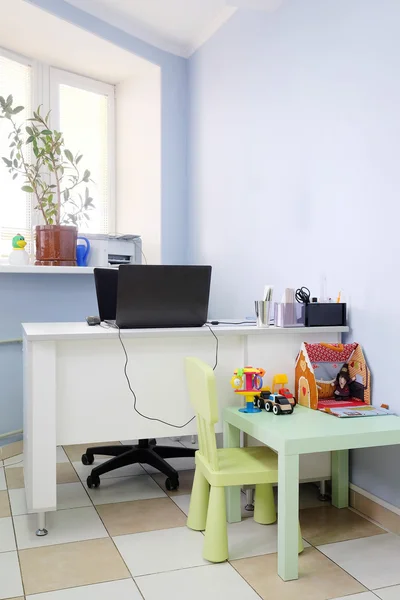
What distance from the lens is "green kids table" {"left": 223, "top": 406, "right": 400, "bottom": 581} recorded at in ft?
6.02

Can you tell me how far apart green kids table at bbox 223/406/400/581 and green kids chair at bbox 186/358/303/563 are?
115 millimetres

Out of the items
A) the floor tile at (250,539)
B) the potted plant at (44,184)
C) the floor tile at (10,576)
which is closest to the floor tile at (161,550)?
the floor tile at (250,539)

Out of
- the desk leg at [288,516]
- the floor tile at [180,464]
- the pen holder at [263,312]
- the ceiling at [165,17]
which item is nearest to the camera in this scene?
the desk leg at [288,516]

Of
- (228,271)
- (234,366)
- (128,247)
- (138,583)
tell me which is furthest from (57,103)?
(138,583)

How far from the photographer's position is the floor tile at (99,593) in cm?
Answer: 172

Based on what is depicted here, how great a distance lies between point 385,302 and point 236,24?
6.99 ft

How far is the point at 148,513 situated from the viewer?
2400 millimetres

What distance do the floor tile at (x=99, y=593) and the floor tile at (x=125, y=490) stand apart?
0.73 meters

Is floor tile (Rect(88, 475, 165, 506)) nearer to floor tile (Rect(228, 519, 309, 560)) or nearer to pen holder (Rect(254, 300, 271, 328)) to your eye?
floor tile (Rect(228, 519, 309, 560))

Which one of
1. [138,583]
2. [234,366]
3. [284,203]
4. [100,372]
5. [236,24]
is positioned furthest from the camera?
[236,24]

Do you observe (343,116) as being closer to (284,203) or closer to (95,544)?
(284,203)

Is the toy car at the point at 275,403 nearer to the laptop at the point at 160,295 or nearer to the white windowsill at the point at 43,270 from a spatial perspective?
the laptop at the point at 160,295

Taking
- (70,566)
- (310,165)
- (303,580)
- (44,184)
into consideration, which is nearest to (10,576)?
(70,566)

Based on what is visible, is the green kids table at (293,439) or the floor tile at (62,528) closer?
the green kids table at (293,439)
